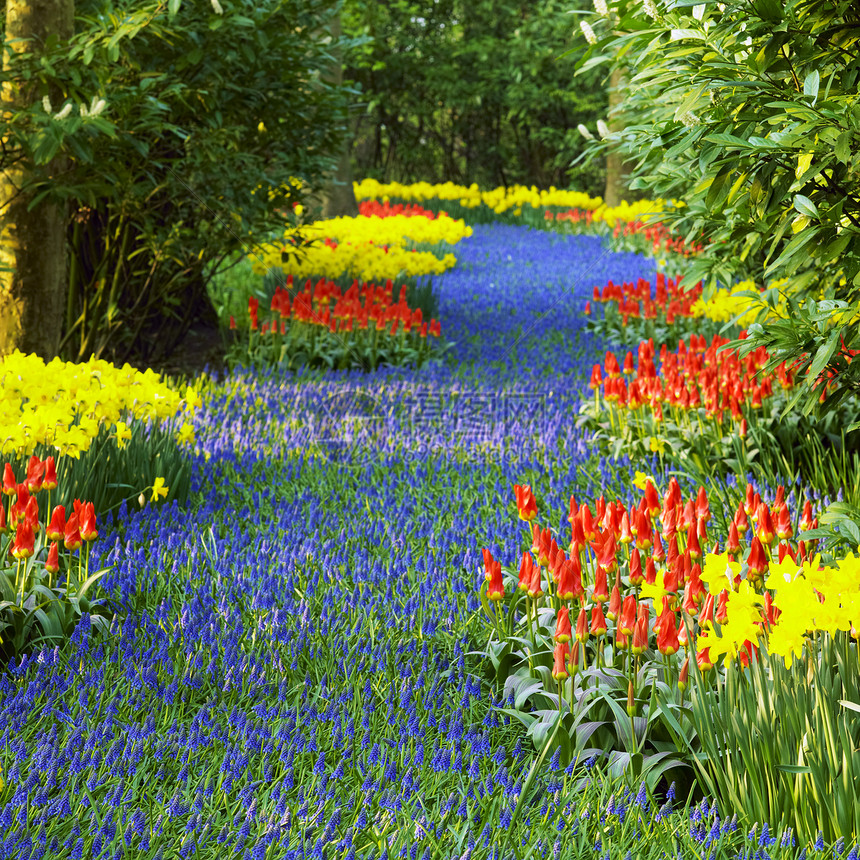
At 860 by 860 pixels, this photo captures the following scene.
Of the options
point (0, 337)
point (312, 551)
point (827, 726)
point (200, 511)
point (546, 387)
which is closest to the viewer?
point (827, 726)

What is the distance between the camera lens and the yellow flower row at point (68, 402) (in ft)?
11.2

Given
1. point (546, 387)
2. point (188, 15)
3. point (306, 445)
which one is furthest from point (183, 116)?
point (546, 387)

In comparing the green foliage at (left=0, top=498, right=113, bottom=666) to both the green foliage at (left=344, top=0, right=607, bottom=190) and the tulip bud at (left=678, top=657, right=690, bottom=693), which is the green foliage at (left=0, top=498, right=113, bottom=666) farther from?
the green foliage at (left=344, top=0, right=607, bottom=190)

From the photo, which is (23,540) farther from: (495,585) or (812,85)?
(812,85)

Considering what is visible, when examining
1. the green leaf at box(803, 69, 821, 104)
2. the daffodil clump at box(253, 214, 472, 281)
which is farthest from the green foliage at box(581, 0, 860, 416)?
the daffodil clump at box(253, 214, 472, 281)

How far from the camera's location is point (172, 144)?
5621 mm

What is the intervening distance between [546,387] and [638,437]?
4.83 ft

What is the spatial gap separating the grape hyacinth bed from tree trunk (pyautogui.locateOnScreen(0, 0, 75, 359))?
3.62 feet

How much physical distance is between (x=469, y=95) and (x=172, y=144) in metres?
18.9

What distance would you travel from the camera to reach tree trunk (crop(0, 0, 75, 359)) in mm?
4562

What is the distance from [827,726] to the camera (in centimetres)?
186

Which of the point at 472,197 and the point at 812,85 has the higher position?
the point at 812,85

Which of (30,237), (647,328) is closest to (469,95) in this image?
(647,328)

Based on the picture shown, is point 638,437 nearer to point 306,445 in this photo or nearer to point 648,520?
point 306,445
